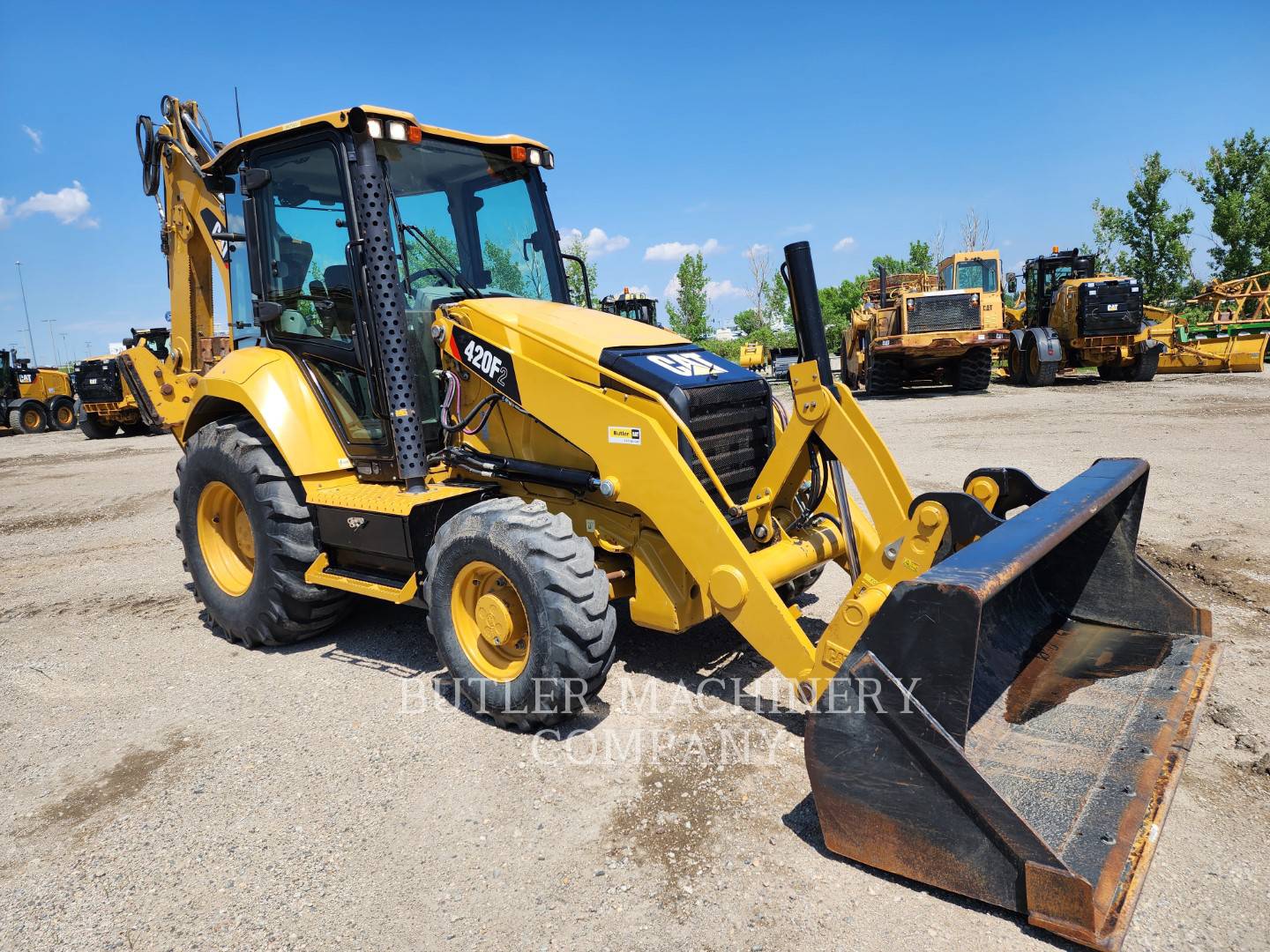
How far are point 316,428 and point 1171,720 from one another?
4380 mm

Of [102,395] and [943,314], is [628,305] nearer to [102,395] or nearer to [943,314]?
[943,314]

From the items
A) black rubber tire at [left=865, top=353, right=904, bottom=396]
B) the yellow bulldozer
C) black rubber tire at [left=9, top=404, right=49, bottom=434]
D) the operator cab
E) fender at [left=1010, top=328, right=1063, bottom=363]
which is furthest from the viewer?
black rubber tire at [left=9, top=404, right=49, bottom=434]

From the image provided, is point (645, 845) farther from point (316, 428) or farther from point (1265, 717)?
point (316, 428)

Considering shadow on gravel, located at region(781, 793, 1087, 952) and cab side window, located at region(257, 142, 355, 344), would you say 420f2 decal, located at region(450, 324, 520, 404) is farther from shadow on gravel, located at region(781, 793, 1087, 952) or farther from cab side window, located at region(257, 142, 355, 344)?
shadow on gravel, located at region(781, 793, 1087, 952)

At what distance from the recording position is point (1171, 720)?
9.82ft

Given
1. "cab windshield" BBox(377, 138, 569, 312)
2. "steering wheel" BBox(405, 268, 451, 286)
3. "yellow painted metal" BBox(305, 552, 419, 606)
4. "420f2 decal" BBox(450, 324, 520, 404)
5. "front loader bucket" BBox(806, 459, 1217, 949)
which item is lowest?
"front loader bucket" BBox(806, 459, 1217, 949)

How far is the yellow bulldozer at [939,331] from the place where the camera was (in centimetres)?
1742

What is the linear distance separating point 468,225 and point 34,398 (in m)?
27.1

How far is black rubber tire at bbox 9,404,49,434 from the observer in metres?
24.5

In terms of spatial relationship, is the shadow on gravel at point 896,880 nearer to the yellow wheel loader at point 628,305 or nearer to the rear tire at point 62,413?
the yellow wheel loader at point 628,305

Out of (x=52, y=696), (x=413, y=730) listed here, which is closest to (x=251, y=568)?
(x=52, y=696)

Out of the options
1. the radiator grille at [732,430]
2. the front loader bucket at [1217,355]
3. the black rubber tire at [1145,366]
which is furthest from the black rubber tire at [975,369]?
the radiator grille at [732,430]

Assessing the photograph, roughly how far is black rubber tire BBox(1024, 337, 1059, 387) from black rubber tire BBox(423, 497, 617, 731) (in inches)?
700

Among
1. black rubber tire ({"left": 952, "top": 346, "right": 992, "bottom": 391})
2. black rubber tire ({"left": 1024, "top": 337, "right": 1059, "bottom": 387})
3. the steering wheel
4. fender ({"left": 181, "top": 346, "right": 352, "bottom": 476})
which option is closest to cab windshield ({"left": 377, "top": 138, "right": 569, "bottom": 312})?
the steering wheel
